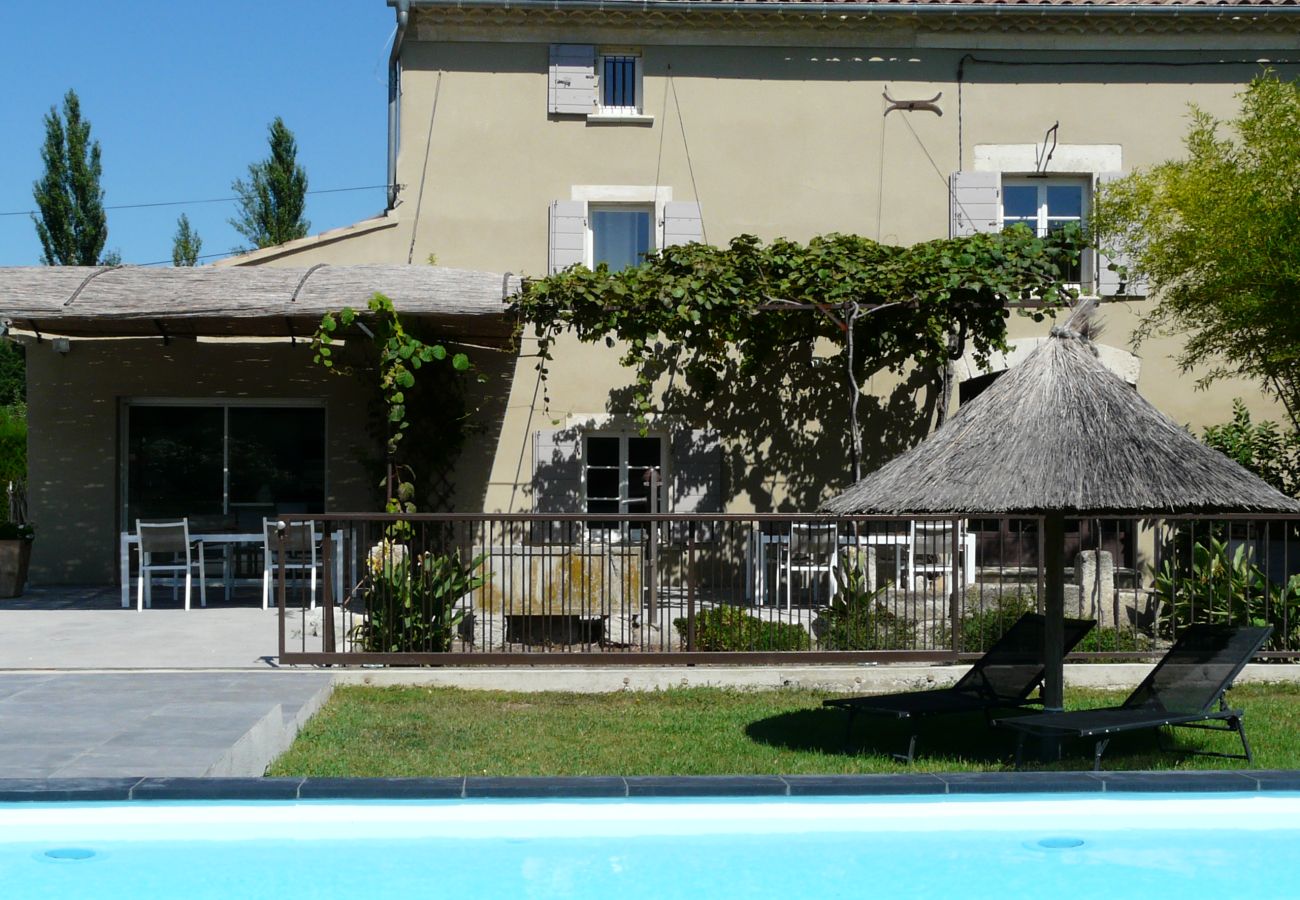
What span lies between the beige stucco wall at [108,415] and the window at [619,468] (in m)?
2.36

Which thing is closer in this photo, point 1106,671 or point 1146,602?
point 1106,671

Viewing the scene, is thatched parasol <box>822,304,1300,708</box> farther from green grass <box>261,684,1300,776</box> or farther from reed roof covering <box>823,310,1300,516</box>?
green grass <box>261,684,1300,776</box>

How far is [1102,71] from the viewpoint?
48.5ft

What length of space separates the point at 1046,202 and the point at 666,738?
9694 mm

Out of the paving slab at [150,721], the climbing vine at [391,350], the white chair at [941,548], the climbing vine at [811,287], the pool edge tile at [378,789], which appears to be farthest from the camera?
the climbing vine at [811,287]

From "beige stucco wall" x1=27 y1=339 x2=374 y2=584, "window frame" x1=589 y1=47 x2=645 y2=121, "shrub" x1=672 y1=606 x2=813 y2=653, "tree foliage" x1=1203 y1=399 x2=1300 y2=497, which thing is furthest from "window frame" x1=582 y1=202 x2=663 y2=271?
"shrub" x1=672 y1=606 x2=813 y2=653

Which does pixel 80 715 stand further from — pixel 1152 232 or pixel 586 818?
pixel 1152 232

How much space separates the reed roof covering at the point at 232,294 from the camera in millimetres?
11430

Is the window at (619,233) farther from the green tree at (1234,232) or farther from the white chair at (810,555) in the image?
the green tree at (1234,232)

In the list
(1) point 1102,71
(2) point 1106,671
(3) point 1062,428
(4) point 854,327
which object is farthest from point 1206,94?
(3) point 1062,428

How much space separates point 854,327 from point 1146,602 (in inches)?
165

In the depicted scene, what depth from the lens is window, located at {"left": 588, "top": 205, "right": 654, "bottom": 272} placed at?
14812 millimetres

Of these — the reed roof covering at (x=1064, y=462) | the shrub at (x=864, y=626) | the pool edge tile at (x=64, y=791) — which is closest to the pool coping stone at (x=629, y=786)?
the pool edge tile at (x=64, y=791)

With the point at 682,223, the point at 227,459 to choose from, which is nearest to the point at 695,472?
the point at 682,223
